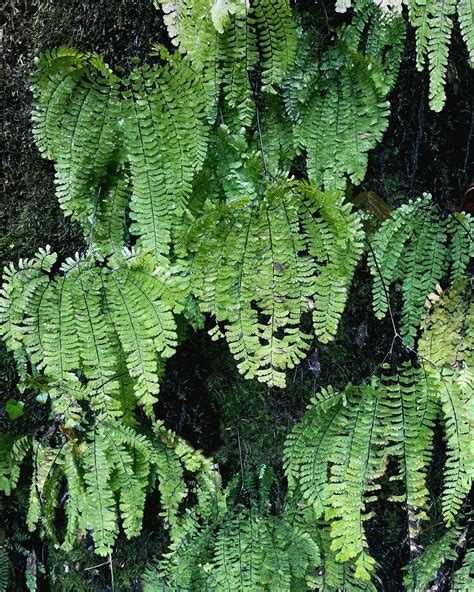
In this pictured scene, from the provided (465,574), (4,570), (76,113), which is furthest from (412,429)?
(4,570)

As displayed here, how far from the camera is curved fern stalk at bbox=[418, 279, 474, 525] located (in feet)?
5.21

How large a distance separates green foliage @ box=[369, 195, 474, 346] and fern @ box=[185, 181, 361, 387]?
352mm

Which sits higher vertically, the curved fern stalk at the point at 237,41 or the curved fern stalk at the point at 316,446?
the curved fern stalk at the point at 237,41

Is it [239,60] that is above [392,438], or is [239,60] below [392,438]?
above

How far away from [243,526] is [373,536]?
2.07 feet

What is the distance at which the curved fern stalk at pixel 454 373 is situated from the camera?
159 cm

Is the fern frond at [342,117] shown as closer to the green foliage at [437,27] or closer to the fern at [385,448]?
the green foliage at [437,27]

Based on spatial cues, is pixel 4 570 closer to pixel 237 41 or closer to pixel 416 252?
pixel 416 252

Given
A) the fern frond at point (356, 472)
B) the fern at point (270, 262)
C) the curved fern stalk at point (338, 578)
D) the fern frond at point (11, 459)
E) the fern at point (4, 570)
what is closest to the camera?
the fern at point (270, 262)

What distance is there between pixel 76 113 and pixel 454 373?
132cm

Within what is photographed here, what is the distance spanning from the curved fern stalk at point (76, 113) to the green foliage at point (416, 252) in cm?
91

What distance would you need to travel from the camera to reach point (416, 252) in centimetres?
184

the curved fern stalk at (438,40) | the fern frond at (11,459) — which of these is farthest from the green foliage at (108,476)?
Result: the curved fern stalk at (438,40)

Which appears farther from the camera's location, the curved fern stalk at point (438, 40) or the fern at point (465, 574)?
the fern at point (465, 574)
